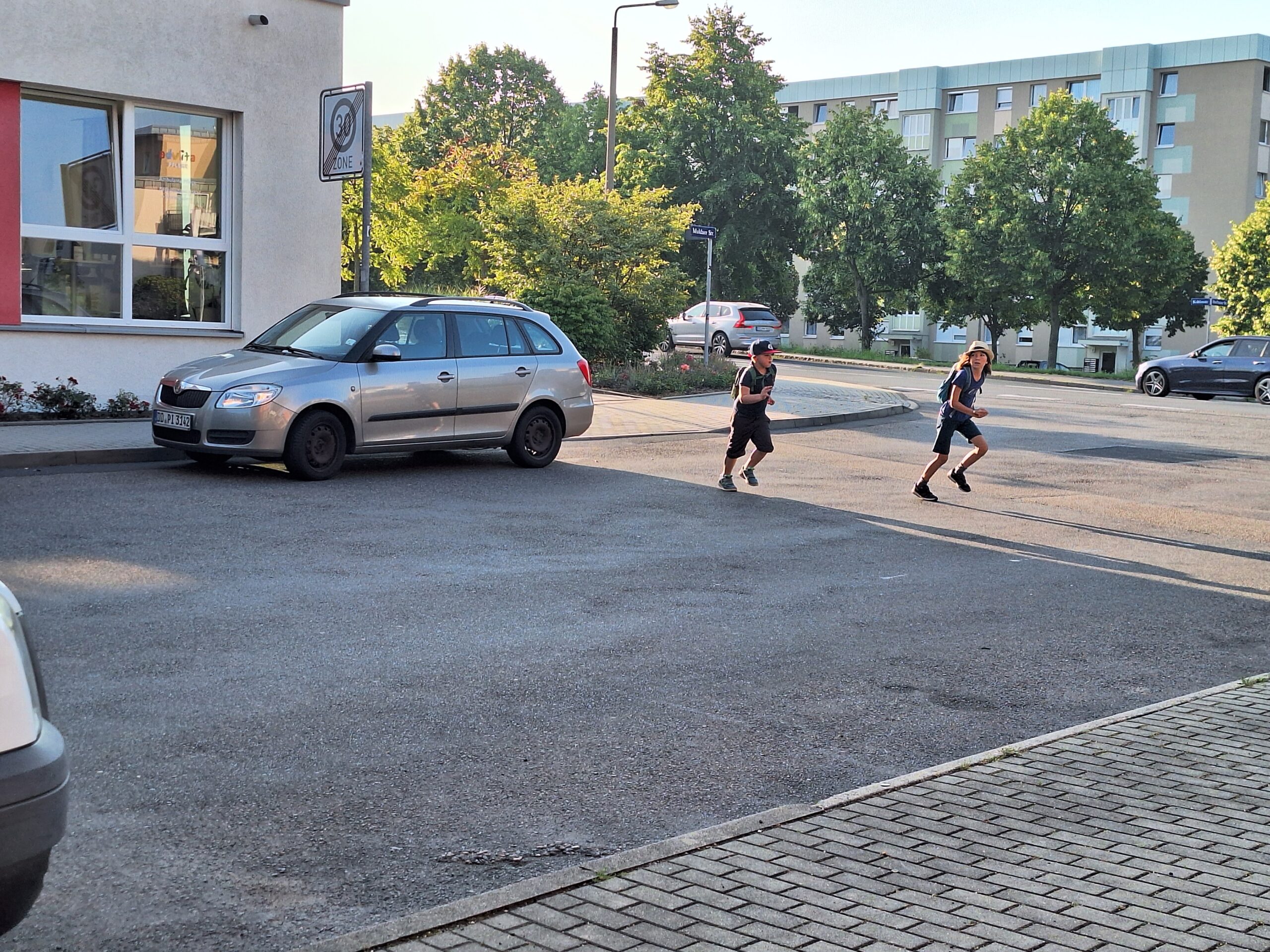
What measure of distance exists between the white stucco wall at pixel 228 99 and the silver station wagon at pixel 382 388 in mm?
3813

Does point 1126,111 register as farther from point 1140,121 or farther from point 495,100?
point 495,100

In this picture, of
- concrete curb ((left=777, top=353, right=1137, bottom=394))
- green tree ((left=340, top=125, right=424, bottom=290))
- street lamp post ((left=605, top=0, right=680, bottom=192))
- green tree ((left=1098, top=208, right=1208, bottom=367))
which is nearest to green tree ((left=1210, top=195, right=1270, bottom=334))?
green tree ((left=1098, top=208, right=1208, bottom=367))

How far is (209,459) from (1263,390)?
26863 mm

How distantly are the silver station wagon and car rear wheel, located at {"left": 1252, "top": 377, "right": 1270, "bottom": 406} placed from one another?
22.8m

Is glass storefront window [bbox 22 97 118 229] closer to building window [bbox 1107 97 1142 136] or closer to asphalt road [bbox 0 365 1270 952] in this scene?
asphalt road [bbox 0 365 1270 952]

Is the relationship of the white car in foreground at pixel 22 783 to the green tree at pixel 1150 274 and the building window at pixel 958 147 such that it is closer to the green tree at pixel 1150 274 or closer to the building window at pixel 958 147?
the green tree at pixel 1150 274

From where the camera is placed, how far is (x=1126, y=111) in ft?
244

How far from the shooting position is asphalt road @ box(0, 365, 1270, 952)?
14.5ft

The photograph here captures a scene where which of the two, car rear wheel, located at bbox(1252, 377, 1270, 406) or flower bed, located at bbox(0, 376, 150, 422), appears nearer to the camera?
flower bed, located at bbox(0, 376, 150, 422)

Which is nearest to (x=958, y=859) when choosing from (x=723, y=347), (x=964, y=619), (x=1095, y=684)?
(x=1095, y=684)

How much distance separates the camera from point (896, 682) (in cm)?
684

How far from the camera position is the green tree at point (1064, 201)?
51406 millimetres

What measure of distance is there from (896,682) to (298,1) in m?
15.2

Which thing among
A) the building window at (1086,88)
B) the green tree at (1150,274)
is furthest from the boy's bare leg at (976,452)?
the building window at (1086,88)
